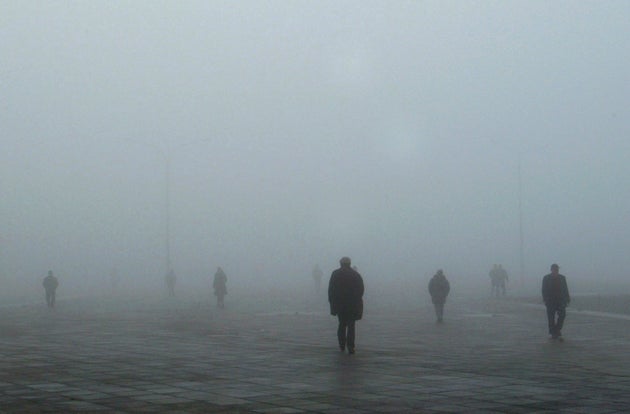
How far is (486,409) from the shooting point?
31.1 feet

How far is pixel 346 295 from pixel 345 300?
78 millimetres

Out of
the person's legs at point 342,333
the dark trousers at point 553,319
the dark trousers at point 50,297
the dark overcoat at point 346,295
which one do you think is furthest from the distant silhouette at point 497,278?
the person's legs at point 342,333

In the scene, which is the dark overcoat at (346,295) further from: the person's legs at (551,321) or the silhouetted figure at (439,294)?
the silhouetted figure at (439,294)

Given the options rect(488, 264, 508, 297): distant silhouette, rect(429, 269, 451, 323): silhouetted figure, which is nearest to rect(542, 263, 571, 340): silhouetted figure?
rect(429, 269, 451, 323): silhouetted figure

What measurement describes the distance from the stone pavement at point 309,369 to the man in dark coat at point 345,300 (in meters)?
0.46

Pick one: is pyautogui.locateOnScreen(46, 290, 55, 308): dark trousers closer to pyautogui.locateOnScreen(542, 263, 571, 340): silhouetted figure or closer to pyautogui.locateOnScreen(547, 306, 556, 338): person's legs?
pyautogui.locateOnScreen(542, 263, 571, 340): silhouetted figure

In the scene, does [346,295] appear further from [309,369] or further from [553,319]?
[553,319]

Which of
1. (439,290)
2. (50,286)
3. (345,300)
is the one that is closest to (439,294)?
(439,290)

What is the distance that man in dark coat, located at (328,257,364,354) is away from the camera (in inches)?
640

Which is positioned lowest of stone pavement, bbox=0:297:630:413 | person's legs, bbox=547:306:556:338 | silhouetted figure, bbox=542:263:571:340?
stone pavement, bbox=0:297:630:413

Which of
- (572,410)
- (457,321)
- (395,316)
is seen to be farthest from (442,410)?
(395,316)

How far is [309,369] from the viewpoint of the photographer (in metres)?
13.3

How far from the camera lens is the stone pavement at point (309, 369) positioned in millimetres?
9922

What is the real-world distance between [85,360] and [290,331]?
7.60 meters
